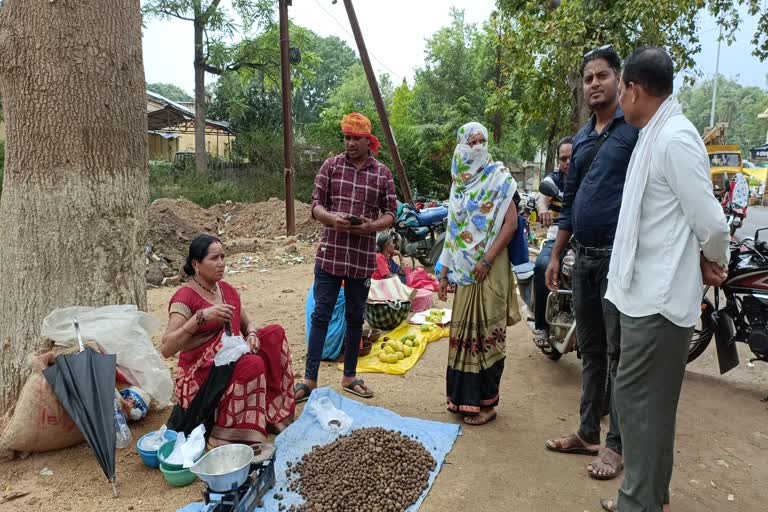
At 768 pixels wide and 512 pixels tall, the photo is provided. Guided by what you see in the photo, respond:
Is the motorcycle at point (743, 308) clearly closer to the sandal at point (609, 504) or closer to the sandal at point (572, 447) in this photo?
the sandal at point (572, 447)

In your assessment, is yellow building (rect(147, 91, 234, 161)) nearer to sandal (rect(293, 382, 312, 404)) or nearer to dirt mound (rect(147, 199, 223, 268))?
dirt mound (rect(147, 199, 223, 268))

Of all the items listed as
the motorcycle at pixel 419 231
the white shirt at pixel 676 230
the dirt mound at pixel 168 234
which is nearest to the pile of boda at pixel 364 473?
the white shirt at pixel 676 230

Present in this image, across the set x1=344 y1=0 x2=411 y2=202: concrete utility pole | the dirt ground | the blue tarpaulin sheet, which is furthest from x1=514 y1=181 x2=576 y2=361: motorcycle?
x1=344 y1=0 x2=411 y2=202: concrete utility pole

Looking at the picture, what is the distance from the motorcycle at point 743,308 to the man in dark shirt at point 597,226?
1100 millimetres

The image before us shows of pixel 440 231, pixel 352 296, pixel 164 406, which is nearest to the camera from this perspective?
pixel 164 406

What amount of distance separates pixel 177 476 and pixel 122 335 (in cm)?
90

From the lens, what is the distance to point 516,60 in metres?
10.3

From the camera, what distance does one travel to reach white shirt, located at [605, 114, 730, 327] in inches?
69.6

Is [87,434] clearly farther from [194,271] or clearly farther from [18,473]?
[194,271]

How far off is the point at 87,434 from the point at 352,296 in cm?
178

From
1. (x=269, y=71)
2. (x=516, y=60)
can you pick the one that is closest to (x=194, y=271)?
(x=516, y=60)

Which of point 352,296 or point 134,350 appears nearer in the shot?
point 134,350

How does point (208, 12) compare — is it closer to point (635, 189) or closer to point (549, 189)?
point (549, 189)

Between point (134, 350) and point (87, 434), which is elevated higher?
point (134, 350)
